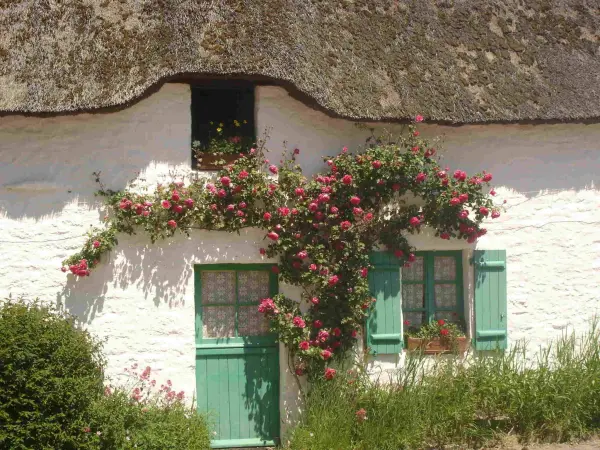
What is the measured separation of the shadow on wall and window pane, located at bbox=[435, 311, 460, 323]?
1.95m

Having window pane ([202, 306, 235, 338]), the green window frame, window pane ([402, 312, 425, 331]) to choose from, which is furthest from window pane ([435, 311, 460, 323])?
window pane ([202, 306, 235, 338])

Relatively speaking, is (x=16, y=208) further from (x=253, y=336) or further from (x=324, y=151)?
(x=324, y=151)

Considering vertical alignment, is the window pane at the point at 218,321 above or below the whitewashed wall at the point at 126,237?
below

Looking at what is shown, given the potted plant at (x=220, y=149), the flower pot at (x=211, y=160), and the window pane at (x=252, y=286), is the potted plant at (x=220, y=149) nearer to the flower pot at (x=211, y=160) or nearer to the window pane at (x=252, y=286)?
the flower pot at (x=211, y=160)

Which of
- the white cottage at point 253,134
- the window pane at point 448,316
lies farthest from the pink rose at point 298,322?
the window pane at point 448,316

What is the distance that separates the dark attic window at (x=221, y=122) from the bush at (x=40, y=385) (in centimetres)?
203

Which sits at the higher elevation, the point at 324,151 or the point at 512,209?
the point at 324,151

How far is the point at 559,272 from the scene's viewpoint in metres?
7.36

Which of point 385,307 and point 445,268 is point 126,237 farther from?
point 445,268

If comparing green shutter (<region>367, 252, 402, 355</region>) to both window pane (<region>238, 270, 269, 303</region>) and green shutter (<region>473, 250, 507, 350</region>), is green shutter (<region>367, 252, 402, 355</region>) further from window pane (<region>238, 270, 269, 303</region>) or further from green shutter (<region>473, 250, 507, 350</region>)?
window pane (<region>238, 270, 269, 303</region>)

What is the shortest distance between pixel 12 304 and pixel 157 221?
1380 mm

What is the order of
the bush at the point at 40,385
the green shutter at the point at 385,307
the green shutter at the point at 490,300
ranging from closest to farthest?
1. the bush at the point at 40,385
2. the green shutter at the point at 385,307
3. the green shutter at the point at 490,300

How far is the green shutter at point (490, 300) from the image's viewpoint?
703cm

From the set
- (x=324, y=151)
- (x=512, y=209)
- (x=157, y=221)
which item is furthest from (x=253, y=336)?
(x=512, y=209)
